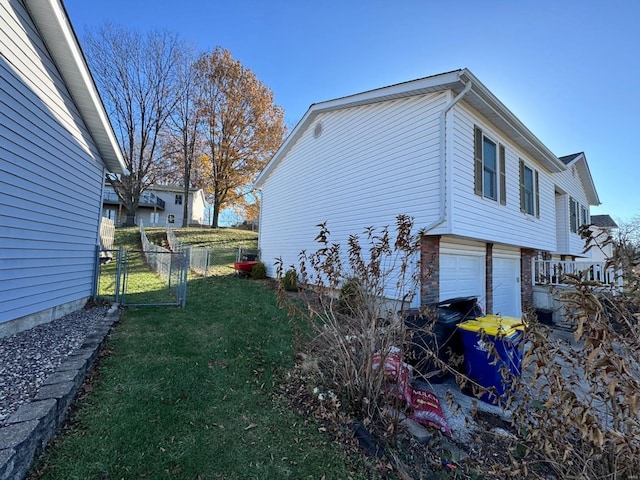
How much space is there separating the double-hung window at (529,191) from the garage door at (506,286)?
1.76m

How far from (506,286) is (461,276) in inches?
127

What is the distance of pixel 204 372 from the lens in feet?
13.0

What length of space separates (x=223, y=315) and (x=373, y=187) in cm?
501

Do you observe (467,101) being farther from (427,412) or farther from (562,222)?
(562,222)

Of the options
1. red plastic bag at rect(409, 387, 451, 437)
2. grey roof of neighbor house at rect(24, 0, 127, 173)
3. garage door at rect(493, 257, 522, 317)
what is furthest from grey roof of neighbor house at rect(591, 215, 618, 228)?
grey roof of neighbor house at rect(24, 0, 127, 173)

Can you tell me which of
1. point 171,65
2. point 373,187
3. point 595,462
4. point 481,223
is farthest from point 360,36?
point 171,65

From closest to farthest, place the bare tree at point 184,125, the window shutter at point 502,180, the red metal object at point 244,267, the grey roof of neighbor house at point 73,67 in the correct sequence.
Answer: the grey roof of neighbor house at point 73,67, the window shutter at point 502,180, the red metal object at point 244,267, the bare tree at point 184,125

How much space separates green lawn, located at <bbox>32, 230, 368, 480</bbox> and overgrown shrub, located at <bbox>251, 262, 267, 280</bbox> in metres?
6.97

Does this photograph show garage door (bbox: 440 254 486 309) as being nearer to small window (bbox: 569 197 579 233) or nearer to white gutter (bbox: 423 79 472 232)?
white gutter (bbox: 423 79 472 232)

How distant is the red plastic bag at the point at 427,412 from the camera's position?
3186mm

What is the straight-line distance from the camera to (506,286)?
10086 millimetres

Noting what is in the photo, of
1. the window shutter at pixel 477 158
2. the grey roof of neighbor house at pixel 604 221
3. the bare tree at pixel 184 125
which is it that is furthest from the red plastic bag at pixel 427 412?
the grey roof of neighbor house at pixel 604 221

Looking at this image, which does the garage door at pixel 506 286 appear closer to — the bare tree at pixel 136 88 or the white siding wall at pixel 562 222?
the white siding wall at pixel 562 222

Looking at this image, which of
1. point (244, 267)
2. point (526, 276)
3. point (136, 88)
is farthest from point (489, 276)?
point (136, 88)
